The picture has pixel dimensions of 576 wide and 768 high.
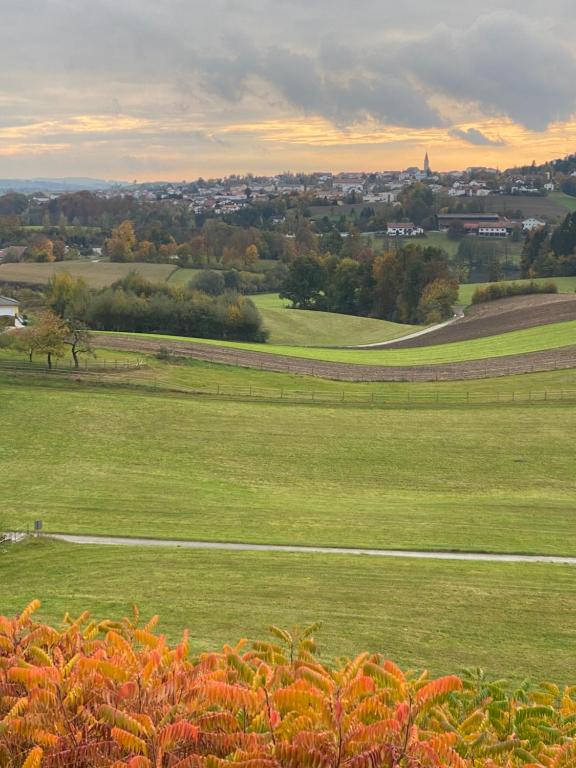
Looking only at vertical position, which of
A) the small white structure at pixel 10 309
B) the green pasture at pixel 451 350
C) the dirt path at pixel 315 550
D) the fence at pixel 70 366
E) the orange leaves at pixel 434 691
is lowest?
the green pasture at pixel 451 350

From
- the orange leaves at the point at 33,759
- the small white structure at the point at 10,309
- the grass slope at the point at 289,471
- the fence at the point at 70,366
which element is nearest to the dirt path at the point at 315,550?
the grass slope at the point at 289,471

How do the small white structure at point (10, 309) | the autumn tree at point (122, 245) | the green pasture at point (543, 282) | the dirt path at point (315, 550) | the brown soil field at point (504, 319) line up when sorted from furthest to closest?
1. the autumn tree at point (122, 245)
2. the green pasture at point (543, 282)
3. the brown soil field at point (504, 319)
4. the small white structure at point (10, 309)
5. the dirt path at point (315, 550)

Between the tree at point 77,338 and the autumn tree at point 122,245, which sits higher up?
the autumn tree at point 122,245

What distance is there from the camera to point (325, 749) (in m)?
4.92

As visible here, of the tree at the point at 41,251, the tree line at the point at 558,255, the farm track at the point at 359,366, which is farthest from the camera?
the tree at the point at 41,251

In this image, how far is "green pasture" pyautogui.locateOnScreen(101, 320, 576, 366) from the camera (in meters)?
67.9

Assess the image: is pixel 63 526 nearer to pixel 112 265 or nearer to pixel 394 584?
pixel 394 584

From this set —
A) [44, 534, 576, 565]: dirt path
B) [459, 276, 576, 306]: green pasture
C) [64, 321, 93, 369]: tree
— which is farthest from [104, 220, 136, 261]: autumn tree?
[44, 534, 576, 565]: dirt path

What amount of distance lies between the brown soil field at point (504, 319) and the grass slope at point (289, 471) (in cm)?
3415

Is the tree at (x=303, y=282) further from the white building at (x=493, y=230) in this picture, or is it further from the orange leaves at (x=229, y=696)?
the orange leaves at (x=229, y=696)

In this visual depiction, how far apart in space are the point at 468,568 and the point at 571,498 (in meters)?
11.9

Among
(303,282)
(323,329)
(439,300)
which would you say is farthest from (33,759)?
(303,282)

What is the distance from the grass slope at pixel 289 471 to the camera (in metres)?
27.8

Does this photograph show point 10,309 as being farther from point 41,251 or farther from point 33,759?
point 41,251
